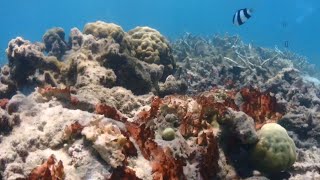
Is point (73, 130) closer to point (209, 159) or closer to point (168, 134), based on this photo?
point (168, 134)

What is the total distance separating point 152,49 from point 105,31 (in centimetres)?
135

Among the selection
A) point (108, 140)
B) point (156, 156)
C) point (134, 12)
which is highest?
point (134, 12)

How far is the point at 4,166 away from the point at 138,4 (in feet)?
509

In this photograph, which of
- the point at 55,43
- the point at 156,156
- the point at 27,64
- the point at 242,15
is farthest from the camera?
the point at 55,43

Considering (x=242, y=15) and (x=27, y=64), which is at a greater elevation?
(x=242, y=15)

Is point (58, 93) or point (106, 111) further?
point (58, 93)

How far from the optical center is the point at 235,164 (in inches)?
226

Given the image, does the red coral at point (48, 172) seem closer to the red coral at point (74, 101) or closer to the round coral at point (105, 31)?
the red coral at point (74, 101)

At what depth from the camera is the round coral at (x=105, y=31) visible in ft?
31.4

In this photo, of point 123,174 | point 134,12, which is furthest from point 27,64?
point 134,12

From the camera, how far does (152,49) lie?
1025cm

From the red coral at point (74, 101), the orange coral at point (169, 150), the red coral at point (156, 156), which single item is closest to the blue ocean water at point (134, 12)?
the red coral at point (74, 101)

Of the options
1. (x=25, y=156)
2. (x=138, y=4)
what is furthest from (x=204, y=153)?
(x=138, y=4)

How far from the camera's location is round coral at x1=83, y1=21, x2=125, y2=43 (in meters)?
9.59
